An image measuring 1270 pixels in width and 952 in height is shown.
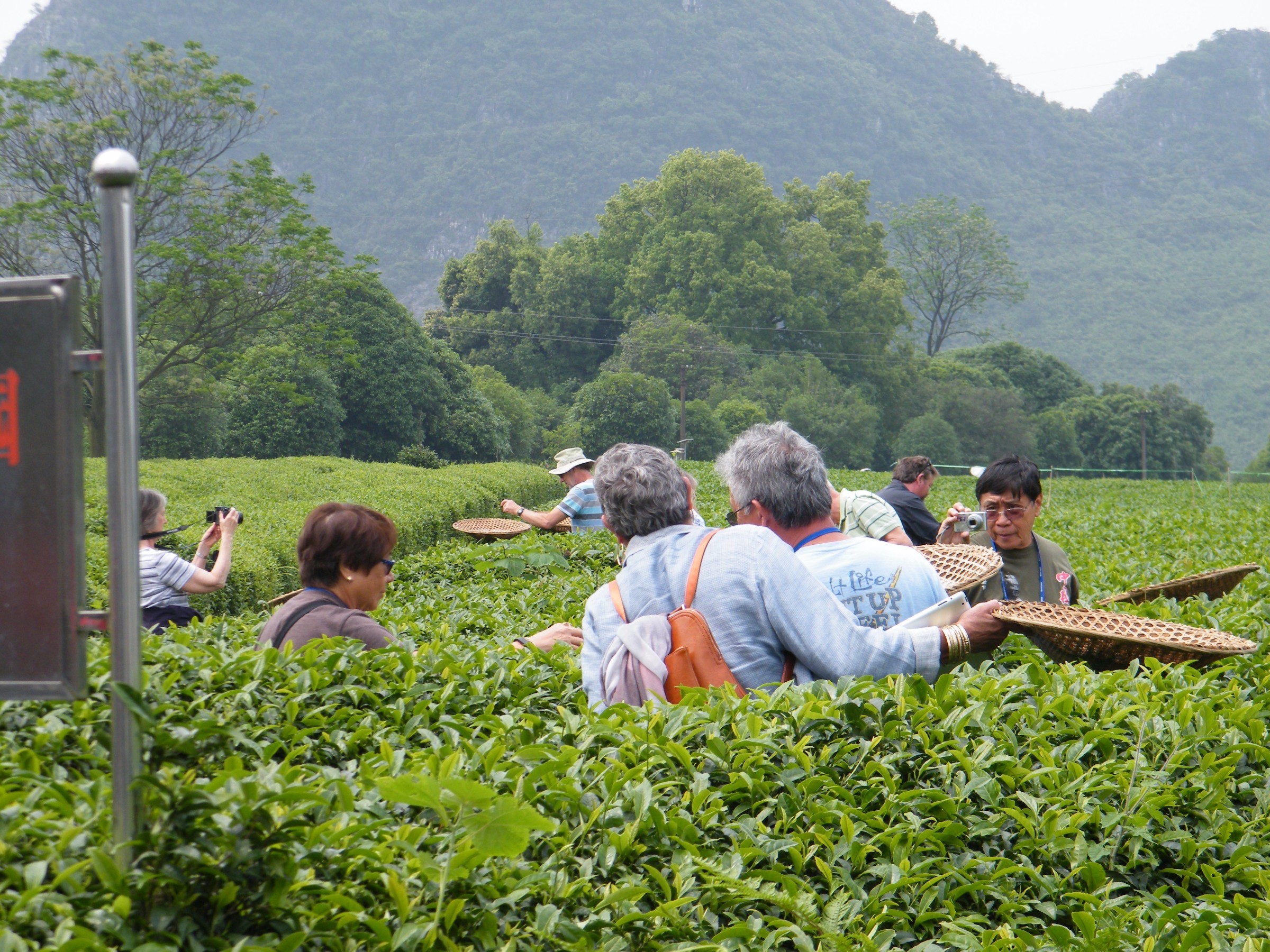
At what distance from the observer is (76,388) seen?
4.93 feet

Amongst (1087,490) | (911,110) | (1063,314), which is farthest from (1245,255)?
(1087,490)

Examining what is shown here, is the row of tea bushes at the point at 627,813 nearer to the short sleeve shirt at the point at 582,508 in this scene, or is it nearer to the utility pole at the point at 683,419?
the short sleeve shirt at the point at 582,508

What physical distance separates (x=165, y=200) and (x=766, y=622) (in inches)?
950

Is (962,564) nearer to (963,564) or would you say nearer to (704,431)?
(963,564)

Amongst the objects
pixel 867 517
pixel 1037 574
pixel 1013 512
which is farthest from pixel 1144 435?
pixel 1013 512

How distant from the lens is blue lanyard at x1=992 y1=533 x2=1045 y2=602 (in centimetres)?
447

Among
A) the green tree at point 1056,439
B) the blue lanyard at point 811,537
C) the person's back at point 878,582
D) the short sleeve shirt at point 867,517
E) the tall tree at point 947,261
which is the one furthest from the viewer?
the tall tree at point 947,261

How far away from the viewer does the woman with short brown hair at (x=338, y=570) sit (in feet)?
10.5

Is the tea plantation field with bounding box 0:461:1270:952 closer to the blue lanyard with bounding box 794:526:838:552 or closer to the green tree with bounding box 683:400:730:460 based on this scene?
the blue lanyard with bounding box 794:526:838:552

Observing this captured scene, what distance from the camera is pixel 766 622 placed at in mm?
2814

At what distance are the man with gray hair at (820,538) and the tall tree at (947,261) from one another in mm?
77556

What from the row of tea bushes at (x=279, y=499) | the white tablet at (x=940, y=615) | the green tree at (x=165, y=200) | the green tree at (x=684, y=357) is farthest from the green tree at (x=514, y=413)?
the white tablet at (x=940, y=615)

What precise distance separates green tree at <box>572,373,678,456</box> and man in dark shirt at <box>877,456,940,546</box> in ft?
134

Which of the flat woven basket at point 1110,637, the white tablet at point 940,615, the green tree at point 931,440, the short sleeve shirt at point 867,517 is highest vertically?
the green tree at point 931,440
